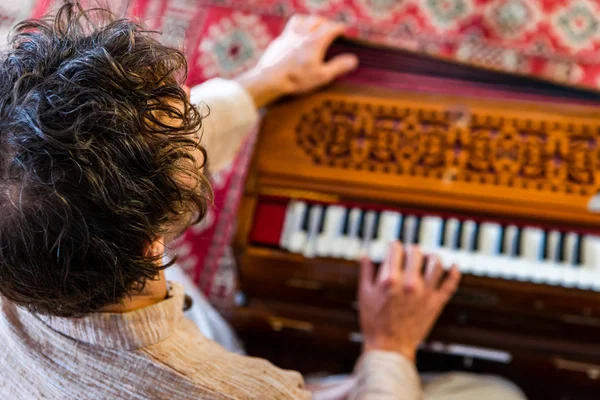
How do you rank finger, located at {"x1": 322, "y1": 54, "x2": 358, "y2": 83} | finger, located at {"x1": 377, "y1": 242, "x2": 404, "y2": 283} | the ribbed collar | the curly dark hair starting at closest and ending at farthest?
the curly dark hair → the ribbed collar → finger, located at {"x1": 377, "y1": 242, "x2": 404, "y2": 283} → finger, located at {"x1": 322, "y1": 54, "x2": 358, "y2": 83}

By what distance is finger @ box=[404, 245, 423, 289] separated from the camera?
1.21 m

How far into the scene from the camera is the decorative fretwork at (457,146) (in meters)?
1.25

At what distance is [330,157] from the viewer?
130cm

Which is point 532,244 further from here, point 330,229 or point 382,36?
point 382,36

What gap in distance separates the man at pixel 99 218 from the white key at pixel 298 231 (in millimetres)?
384

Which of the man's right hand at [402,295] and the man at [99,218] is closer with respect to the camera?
the man at [99,218]

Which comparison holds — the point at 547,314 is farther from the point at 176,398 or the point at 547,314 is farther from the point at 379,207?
the point at 176,398

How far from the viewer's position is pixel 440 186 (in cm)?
126

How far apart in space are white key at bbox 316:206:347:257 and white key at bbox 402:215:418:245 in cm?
15

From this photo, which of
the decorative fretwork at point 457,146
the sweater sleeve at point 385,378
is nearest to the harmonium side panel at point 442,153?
the decorative fretwork at point 457,146

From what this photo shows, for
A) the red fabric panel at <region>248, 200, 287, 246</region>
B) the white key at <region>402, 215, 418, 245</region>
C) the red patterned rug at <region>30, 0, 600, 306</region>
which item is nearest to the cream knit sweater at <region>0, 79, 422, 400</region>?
the red fabric panel at <region>248, 200, 287, 246</region>

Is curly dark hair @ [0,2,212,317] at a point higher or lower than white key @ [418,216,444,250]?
lower

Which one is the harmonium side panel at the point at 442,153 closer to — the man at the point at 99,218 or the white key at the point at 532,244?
the white key at the point at 532,244

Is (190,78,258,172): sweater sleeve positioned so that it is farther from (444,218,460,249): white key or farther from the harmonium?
(444,218,460,249): white key
